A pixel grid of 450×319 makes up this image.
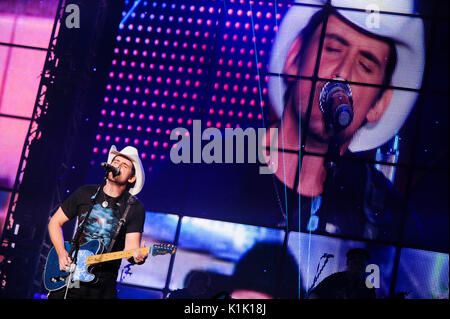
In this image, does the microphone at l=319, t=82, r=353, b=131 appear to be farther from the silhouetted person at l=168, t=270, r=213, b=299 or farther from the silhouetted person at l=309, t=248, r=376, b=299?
the silhouetted person at l=168, t=270, r=213, b=299

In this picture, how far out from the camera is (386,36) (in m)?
6.40

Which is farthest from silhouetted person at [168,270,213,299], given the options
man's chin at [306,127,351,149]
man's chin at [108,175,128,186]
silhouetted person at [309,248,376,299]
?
man's chin at [108,175,128,186]

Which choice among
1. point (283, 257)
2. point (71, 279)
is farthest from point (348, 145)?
point (71, 279)

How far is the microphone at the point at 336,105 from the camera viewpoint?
6242 millimetres

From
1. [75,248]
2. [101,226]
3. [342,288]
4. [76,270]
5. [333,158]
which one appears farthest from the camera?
[333,158]

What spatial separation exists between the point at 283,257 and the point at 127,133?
2.38 metres

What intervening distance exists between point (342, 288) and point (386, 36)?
9.83 feet

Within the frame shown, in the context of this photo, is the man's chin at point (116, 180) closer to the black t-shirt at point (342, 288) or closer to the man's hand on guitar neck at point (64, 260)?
the man's hand on guitar neck at point (64, 260)

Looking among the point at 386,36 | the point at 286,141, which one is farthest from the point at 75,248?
the point at 386,36

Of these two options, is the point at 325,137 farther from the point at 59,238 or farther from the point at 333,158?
the point at 59,238

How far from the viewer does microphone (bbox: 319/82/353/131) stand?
20.5 ft

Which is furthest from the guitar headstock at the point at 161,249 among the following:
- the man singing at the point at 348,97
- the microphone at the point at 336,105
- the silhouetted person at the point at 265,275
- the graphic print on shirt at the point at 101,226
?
the microphone at the point at 336,105

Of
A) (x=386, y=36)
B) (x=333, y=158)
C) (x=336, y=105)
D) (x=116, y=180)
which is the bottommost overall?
(x=116, y=180)

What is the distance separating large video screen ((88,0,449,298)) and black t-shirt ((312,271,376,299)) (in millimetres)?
22
